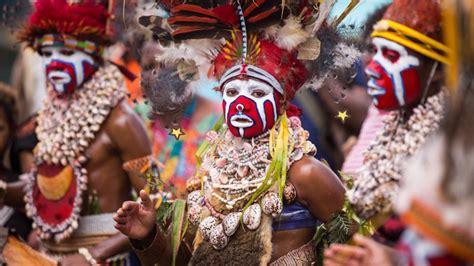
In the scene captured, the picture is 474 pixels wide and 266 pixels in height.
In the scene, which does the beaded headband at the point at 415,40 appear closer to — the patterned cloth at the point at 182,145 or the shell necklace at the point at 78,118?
the shell necklace at the point at 78,118

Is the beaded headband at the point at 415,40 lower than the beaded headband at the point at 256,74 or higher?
higher

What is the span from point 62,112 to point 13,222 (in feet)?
3.33

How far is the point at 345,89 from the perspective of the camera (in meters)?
4.23

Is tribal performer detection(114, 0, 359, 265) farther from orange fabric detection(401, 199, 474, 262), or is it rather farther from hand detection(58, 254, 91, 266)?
orange fabric detection(401, 199, 474, 262)

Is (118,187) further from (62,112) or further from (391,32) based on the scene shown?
(391,32)

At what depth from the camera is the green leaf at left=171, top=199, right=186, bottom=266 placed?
167 inches

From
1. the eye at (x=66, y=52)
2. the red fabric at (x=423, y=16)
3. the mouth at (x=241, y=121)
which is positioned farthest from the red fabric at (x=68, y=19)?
the red fabric at (x=423, y=16)

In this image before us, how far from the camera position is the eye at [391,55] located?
358cm

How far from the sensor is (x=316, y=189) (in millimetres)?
3936

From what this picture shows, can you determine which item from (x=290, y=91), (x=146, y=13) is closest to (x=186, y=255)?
(x=290, y=91)

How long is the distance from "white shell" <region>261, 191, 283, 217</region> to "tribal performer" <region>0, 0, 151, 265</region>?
4.76 ft

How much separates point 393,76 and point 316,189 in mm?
669

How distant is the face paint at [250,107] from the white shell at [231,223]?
1.25ft

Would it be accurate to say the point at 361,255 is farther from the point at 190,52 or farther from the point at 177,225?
the point at 190,52
